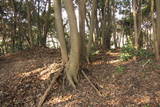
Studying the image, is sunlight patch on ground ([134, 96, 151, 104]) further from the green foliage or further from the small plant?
the green foliage

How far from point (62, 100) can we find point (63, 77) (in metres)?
0.98

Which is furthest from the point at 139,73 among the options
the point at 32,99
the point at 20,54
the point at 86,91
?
the point at 20,54

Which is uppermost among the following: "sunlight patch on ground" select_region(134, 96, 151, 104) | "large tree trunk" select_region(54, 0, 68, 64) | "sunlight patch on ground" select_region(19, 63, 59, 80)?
"large tree trunk" select_region(54, 0, 68, 64)

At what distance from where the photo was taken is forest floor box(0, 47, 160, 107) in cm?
638

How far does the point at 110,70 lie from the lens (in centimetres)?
791

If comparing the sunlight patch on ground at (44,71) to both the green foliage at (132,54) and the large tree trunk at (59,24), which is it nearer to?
the large tree trunk at (59,24)

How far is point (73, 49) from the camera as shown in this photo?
23.9 feet

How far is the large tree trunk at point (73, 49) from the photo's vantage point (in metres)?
7.05

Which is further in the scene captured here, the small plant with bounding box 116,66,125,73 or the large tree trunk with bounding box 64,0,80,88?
the small plant with bounding box 116,66,125,73

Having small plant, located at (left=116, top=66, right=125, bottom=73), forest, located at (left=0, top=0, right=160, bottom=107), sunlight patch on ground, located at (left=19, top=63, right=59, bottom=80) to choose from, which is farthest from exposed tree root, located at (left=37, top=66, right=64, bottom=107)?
small plant, located at (left=116, top=66, right=125, bottom=73)

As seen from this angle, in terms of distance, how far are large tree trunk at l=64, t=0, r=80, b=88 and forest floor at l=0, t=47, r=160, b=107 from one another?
35 centimetres

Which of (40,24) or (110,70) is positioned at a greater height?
(40,24)

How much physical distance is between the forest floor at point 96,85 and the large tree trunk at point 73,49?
35cm

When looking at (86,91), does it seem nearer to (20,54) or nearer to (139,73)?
(139,73)
